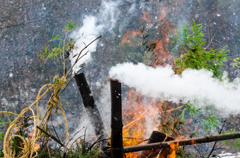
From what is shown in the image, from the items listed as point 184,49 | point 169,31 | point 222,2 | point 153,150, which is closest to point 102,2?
point 169,31

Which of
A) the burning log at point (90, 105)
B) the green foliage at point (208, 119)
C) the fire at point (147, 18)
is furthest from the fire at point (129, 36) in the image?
the green foliage at point (208, 119)

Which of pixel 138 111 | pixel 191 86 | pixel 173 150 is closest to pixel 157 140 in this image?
pixel 173 150

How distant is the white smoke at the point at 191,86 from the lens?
2.53 m

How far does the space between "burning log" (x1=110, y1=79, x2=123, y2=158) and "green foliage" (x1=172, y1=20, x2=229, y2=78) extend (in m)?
1.66

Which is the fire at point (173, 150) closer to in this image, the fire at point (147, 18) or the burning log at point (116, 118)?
the burning log at point (116, 118)

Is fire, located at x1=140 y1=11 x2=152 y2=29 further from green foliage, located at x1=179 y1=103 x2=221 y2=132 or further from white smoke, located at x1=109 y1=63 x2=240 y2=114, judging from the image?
green foliage, located at x1=179 y1=103 x2=221 y2=132

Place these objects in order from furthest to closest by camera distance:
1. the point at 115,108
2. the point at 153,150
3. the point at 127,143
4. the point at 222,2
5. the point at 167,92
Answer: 1. the point at 222,2
2. the point at 167,92
3. the point at 127,143
4. the point at 153,150
5. the point at 115,108

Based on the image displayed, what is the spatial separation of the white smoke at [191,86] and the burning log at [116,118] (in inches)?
35.5

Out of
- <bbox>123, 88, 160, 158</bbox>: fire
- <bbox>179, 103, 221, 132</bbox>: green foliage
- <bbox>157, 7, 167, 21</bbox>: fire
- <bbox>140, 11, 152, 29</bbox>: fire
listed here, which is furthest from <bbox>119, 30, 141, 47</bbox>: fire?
<bbox>179, 103, 221, 132</bbox>: green foliage

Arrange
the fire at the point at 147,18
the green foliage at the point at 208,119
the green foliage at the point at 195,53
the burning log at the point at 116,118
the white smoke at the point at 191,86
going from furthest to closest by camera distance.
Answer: the fire at the point at 147,18
the green foliage at the point at 208,119
the green foliage at the point at 195,53
the white smoke at the point at 191,86
the burning log at the point at 116,118

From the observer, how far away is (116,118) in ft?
4.82

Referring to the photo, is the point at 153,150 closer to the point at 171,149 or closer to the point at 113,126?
the point at 171,149

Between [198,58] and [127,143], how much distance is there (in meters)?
1.62

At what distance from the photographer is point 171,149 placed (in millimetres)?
2082
